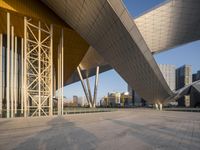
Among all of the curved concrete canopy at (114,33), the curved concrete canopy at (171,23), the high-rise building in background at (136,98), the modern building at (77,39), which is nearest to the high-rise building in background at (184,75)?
the high-rise building in background at (136,98)

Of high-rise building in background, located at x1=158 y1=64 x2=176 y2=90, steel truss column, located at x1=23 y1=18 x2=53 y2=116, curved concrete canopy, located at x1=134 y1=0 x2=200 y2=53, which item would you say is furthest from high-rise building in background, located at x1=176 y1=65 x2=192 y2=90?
steel truss column, located at x1=23 y1=18 x2=53 y2=116

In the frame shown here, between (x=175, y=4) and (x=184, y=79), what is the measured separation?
61163mm

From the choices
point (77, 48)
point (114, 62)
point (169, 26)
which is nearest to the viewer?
point (114, 62)

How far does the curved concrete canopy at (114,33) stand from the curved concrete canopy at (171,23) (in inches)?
306

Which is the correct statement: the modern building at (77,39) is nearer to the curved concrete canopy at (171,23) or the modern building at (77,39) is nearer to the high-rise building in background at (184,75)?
the curved concrete canopy at (171,23)

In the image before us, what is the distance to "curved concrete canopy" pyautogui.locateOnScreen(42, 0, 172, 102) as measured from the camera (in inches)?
549

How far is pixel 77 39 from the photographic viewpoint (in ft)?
74.1

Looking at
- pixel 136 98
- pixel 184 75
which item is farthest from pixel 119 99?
pixel 184 75

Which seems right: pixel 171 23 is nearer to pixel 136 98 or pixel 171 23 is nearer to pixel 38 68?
pixel 38 68

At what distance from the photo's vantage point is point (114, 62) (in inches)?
885

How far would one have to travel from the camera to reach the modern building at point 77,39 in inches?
618

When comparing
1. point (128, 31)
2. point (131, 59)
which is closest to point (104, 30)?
point (128, 31)

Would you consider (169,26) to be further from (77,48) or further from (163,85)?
(77,48)

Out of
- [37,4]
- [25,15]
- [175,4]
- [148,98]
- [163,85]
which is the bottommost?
[148,98]
